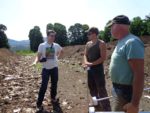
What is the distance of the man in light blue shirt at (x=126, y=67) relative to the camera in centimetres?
413

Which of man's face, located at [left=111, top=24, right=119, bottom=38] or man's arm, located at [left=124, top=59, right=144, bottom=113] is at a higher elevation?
man's face, located at [left=111, top=24, right=119, bottom=38]

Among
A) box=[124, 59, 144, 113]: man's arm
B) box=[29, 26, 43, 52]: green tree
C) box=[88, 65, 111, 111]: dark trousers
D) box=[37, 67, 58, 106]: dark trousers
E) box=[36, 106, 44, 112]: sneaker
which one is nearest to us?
box=[124, 59, 144, 113]: man's arm

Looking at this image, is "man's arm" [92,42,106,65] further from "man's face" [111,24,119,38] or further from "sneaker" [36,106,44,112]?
"man's face" [111,24,119,38]

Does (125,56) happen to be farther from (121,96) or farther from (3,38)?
(3,38)

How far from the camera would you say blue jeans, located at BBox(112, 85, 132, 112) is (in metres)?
4.56

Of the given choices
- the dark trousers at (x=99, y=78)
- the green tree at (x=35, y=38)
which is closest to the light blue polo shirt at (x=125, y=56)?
the dark trousers at (x=99, y=78)

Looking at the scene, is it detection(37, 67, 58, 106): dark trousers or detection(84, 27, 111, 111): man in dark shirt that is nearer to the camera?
detection(84, 27, 111, 111): man in dark shirt

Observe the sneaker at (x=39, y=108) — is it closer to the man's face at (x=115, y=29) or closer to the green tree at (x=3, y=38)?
the man's face at (x=115, y=29)

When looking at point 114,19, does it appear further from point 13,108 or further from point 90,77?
point 13,108

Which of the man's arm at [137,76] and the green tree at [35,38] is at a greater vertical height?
the man's arm at [137,76]

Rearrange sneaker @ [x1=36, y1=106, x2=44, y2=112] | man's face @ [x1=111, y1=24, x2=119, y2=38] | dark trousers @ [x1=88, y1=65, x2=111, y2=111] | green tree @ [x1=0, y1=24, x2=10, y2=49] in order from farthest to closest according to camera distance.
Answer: green tree @ [x1=0, y1=24, x2=10, y2=49], sneaker @ [x1=36, y1=106, x2=44, y2=112], dark trousers @ [x1=88, y1=65, x2=111, y2=111], man's face @ [x1=111, y1=24, x2=119, y2=38]

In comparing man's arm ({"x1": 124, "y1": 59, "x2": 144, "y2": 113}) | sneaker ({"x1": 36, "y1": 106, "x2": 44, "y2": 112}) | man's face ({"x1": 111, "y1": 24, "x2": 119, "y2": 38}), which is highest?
man's face ({"x1": 111, "y1": 24, "x2": 119, "y2": 38})

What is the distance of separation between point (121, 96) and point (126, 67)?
0.44m

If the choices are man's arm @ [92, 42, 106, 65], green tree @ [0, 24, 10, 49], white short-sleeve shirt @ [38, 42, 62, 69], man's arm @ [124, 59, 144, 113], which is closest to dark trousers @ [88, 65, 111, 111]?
man's arm @ [92, 42, 106, 65]
